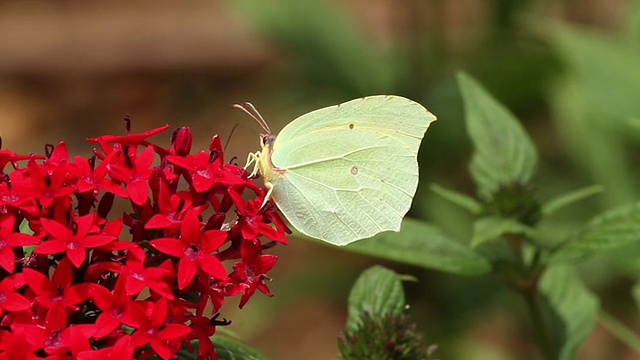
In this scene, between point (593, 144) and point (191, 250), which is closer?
point (191, 250)

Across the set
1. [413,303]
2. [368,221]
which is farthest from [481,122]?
[413,303]

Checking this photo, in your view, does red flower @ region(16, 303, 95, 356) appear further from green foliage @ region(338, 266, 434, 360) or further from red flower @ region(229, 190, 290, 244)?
green foliage @ region(338, 266, 434, 360)

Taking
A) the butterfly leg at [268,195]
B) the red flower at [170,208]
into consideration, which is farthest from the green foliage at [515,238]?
the red flower at [170,208]

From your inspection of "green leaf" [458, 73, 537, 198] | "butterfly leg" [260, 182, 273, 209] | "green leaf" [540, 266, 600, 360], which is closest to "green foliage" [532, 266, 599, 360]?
"green leaf" [540, 266, 600, 360]

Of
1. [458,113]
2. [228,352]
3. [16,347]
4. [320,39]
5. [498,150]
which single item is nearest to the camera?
[16,347]

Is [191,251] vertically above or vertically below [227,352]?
above

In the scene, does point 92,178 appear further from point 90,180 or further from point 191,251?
point 191,251

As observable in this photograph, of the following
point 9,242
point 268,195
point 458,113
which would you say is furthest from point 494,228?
point 458,113
